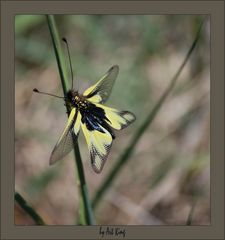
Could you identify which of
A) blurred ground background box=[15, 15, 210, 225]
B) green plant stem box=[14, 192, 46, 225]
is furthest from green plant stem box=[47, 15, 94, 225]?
blurred ground background box=[15, 15, 210, 225]

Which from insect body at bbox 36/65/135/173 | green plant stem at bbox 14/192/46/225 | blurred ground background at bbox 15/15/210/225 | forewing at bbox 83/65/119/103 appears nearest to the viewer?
green plant stem at bbox 14/192/46/225

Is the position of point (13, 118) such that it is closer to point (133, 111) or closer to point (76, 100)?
point (76, 100)

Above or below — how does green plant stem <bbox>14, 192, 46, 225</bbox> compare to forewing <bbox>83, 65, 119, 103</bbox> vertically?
below

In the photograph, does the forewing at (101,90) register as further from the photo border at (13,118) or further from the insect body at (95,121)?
the photo border at (13,118)

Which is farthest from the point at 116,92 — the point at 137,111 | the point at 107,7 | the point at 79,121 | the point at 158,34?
the point at 79,121

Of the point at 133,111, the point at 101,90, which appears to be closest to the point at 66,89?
the point at 101,90

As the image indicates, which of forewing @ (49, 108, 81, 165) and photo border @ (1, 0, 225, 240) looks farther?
photo border @ (1, 0, 225, 240)

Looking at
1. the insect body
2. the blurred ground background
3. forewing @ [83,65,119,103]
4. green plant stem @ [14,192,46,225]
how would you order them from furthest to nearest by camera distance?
the blurred ground background
forewing @ [83,65,119,103]
the insect body
green plant stem @ [14,192,46,225]

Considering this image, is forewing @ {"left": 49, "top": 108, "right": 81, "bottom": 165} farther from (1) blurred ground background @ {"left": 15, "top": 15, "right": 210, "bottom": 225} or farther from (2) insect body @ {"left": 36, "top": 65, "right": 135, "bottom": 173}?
(1) blurred ground background @ {"left": 15, "top": 15, "right": 210, "bottom": 225}

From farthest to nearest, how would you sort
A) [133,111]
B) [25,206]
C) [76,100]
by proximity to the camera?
[133,111]
[76,100]
[25,206]
